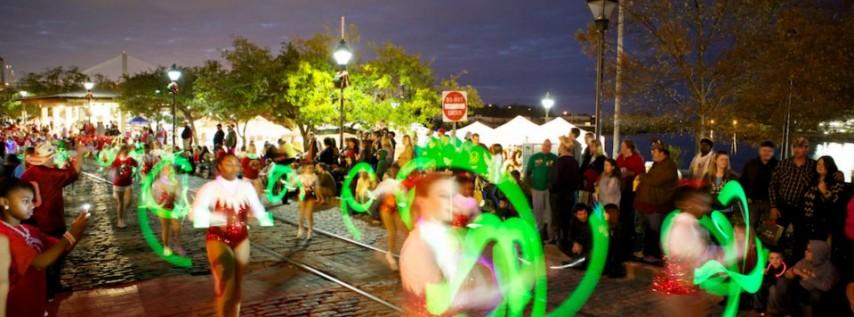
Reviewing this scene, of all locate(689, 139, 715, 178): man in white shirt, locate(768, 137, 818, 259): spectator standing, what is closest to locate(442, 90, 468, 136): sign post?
locate(689, 139, 715, 178): man in white shirt

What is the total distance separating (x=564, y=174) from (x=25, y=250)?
8.03 m

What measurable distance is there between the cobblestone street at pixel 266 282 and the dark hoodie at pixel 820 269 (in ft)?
5.25

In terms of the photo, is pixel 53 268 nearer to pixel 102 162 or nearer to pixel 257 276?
pixel 257 276

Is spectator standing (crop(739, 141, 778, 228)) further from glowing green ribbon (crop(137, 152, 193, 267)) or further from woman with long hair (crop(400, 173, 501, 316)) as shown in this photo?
glowing green ribbon (crop(137, 152, 193, 267))

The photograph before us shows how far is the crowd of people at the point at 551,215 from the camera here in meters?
4.37

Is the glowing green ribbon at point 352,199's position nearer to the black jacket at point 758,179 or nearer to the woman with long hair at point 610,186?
the woman with long hair at point 610,186

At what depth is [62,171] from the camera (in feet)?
25.6

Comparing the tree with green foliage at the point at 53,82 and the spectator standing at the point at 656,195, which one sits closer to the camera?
the spectator standing at the point at 656,195

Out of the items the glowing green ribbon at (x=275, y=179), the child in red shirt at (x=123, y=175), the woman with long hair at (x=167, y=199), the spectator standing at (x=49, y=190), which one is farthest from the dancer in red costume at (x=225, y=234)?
the glowing green ribbon at (x=275, y=179)

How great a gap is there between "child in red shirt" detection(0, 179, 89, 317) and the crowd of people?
0.01 meters

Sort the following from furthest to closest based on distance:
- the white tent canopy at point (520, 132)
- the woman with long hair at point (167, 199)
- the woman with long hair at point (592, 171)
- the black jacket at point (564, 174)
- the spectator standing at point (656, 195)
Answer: the white tent canopy at point (520, 132) → the woman with long hair at point (592, 171) → the black jacket at point (564, 174) → the woman with long hair at point (167, 199) → the spectator standing at point (656, 195)

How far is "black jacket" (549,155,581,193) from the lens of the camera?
35.0ft

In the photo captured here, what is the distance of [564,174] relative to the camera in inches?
420

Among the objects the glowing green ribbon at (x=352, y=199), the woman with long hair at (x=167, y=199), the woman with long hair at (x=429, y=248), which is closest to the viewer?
the woman with long hair at (x=429, y=248)
